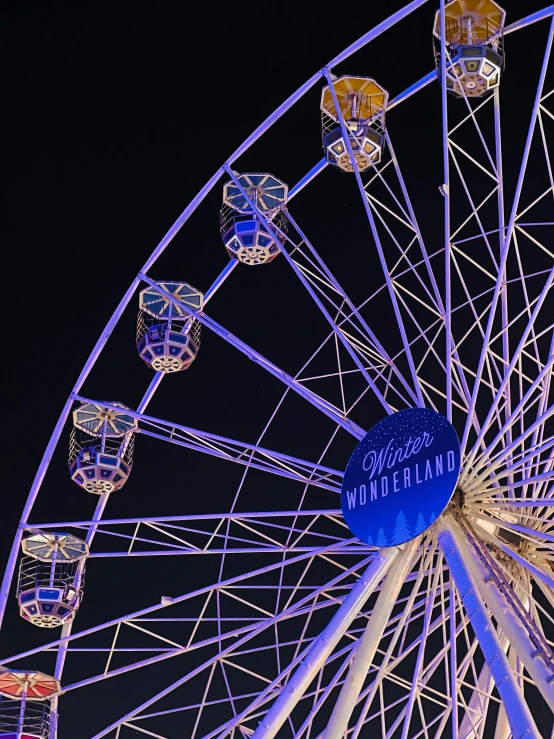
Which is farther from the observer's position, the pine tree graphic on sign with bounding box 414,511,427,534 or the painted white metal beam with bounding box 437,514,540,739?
the pine tree graphic on sign with bounding box 414,511,427,534

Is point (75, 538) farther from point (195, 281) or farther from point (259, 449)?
point (195, 281)

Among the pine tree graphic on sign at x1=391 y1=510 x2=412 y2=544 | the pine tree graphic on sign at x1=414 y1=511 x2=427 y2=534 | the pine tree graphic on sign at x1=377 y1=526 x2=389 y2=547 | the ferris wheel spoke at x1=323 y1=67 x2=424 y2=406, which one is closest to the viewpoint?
the pine tree graphic on sign at x1=414 y1=511 x2=427 y2=534

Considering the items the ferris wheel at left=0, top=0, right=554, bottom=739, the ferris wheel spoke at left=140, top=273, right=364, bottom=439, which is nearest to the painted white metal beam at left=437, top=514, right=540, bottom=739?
the ferris wheel at left=0, top=0, right=554, bottom=739

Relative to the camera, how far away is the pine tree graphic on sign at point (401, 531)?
43.2 ft

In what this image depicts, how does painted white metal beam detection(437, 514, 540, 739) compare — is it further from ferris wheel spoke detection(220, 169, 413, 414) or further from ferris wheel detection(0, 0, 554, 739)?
ferris wheel spoke detection(220, 169, 413, 414)

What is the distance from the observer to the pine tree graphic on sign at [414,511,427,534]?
1298 centimetres

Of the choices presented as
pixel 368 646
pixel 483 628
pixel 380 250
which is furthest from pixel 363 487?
pixel 380 250

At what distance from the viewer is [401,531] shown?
1326 cm

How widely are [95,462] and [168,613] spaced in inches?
394

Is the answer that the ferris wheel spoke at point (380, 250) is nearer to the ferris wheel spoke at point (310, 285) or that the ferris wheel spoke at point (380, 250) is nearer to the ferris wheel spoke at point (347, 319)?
the ferris wheel spoke at point (347, 319)

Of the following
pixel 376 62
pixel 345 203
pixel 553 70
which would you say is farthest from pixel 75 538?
pixel 553 70

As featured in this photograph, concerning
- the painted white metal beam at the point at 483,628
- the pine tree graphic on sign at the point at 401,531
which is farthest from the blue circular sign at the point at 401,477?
the painted white metal beam at the point at 483,628

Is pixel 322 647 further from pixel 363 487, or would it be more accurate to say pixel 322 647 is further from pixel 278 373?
pixel 278 373

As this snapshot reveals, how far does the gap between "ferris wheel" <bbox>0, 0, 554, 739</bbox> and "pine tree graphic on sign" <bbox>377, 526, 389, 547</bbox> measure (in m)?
0.07
